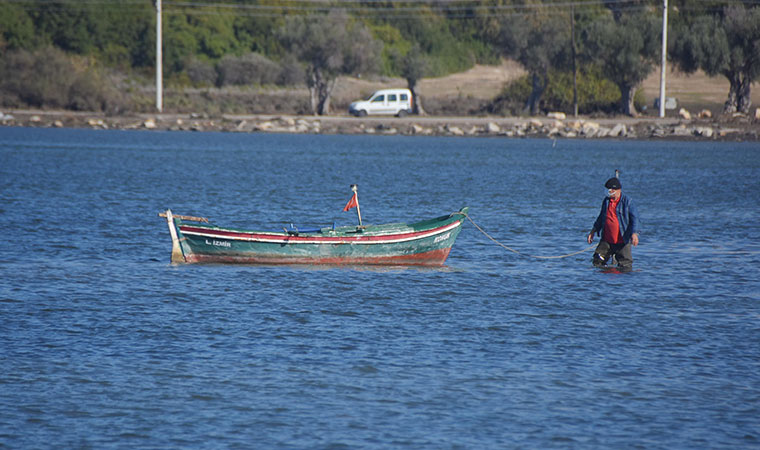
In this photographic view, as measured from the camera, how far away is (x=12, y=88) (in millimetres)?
88750

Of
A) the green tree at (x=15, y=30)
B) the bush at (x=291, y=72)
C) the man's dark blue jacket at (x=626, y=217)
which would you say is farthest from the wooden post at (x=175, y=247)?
the bush at (x=291, y=72)

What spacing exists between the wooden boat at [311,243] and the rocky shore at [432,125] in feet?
190

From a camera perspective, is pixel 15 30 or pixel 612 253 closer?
pixel 612 253

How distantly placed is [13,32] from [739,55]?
6523 cm

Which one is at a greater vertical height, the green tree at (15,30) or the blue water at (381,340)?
the green tree at (15,30)

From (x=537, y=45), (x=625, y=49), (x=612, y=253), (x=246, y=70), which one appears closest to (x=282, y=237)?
(x=612, y=253)

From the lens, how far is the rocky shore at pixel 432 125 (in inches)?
3012

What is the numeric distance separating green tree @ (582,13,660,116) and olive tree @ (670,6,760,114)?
2098 millimetres

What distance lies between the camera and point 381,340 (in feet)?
49.6

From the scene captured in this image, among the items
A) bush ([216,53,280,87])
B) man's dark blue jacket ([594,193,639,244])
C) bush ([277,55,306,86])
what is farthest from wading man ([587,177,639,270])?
bush ([216,53,280,87])

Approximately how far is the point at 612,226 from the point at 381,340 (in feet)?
22.2

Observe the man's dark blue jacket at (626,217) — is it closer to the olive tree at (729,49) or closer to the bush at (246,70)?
the olive tree at (729,49)

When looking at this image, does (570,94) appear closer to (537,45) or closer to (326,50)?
(537,45)

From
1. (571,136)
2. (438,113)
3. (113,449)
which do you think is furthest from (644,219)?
(438,113)
